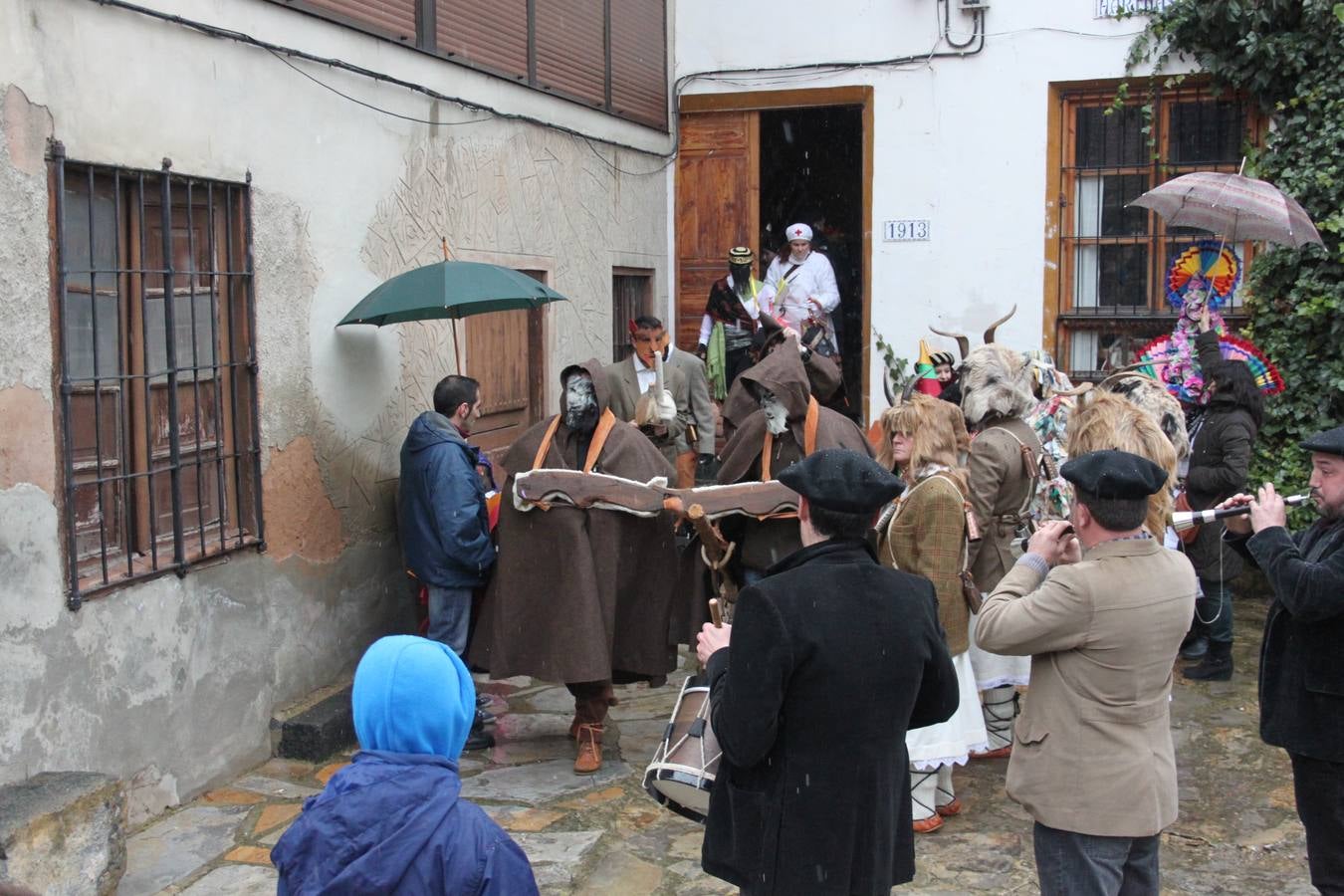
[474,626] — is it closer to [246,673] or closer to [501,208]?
[246,673]

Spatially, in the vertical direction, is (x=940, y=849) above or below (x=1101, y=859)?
below

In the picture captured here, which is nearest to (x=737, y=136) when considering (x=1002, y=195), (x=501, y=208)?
(x=1002, y=195)

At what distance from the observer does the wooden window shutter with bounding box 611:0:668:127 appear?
10.5 metres

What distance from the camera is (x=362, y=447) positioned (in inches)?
273

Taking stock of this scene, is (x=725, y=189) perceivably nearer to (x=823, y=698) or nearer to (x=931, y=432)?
(x=931, y=432)

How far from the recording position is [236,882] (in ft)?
16.2

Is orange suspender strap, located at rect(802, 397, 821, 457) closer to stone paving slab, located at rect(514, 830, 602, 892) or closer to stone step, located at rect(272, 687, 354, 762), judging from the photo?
stone paving slab, located at rect(514, 830, 602, 892)

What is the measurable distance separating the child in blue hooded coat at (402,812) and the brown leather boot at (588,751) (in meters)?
3.72

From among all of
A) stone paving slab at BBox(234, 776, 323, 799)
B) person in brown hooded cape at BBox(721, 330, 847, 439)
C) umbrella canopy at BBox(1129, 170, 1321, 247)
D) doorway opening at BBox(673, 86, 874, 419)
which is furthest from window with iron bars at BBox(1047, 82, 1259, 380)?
stone paving slab at BBox(234, 776, 323, 799)

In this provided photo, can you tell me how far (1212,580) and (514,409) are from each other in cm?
452

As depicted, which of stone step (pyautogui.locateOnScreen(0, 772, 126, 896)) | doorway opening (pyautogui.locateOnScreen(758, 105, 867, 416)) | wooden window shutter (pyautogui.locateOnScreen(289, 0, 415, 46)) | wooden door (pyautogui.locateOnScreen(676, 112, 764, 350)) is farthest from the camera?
doorway opening (pyautogui.locateOnScreen(758, 105, 867, 416))

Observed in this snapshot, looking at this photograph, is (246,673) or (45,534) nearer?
(45,534)

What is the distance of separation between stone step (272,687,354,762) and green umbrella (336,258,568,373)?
188 cm

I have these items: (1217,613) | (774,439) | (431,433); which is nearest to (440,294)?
(431,433)
